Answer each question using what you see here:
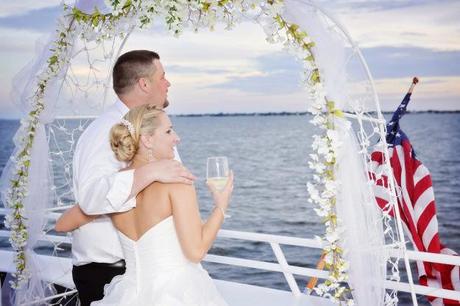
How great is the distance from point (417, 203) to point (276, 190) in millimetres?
33766

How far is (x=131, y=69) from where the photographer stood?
3.12 meters

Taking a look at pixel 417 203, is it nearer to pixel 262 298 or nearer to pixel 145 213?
pixel 262 298

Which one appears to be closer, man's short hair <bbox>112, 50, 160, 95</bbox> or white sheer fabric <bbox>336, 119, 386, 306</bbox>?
white sheer fabric <bbox>336, 119, 386, 306</bbox>

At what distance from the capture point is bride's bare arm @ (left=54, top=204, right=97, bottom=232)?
9.95 feet

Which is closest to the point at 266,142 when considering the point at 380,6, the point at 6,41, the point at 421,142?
the point at 421,142

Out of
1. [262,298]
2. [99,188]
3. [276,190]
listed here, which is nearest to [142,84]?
[99,188]

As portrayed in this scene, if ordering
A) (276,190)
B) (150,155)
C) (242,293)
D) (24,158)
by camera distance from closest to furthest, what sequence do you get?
1. (150,155)
2. (24,158)
3. (242,293)
4. (276,190)

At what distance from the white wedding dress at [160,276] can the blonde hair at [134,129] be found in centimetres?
35

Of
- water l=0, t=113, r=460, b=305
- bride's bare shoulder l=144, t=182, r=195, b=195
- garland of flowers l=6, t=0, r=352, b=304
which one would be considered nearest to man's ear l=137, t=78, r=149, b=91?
garland of flowers l=6, t=0, r=352, b=304

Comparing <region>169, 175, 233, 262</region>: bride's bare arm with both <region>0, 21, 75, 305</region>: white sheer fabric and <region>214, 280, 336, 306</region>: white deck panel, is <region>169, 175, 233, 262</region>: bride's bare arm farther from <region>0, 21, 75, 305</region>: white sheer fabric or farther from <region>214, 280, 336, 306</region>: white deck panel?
<region>214, 280, 336, 306</region>: white deck panel

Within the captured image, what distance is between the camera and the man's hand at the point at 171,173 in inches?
97.0

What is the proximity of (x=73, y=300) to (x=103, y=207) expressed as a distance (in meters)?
2.05

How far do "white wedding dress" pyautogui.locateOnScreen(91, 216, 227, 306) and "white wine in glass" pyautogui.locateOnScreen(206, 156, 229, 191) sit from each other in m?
0.23

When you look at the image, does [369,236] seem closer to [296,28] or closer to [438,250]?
[296,28]
